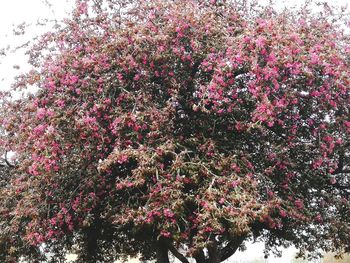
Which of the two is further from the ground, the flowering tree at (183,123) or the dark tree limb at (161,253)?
the flowering tree at (183,123)

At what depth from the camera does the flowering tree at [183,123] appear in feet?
37.9

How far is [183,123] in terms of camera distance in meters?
14.2

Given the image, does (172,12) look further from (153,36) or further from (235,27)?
(235,27)

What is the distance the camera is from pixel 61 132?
12.2 meters

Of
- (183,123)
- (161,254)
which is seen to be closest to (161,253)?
(161,254)

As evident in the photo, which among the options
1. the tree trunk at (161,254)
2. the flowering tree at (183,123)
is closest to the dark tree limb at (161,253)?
the tree trunk at (161,254)

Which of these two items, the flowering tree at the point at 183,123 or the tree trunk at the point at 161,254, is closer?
the flowering tree at the point at 183,123

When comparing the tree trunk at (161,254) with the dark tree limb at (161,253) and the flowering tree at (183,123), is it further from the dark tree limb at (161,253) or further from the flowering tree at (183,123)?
the flowering tree at (183,123)

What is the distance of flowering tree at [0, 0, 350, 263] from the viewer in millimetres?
11539

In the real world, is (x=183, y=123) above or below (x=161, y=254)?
above

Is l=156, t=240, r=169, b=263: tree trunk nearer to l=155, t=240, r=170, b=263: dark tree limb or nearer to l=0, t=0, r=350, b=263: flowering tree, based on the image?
l=155, t=240, r=170, b=263: dark tree limb

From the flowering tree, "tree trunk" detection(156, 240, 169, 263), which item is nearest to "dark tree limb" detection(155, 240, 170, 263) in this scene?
"tree trunk" detection(156, 240, 169, 263)

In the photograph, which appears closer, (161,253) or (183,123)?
(183,123)

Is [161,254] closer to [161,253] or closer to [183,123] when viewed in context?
[161,253]
